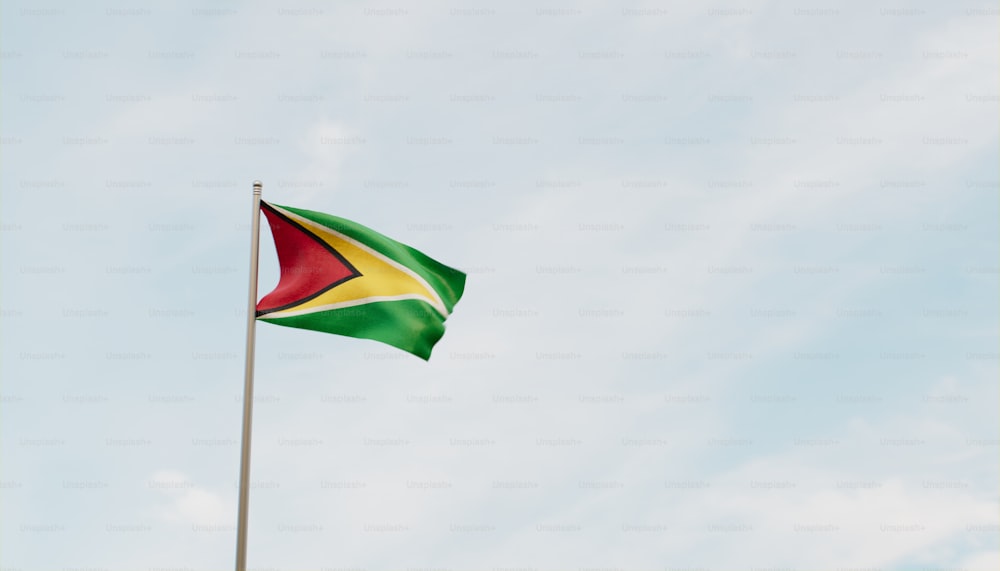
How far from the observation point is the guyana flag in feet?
41.5

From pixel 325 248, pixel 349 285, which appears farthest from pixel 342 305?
pixel 325 248

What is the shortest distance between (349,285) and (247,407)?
8.27 ft

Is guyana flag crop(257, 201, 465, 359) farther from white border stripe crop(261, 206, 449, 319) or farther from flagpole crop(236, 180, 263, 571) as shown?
flagpole crop(236, 180, 263, 571)

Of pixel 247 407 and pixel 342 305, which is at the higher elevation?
pixel 342 305

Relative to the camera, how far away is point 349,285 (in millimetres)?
12977

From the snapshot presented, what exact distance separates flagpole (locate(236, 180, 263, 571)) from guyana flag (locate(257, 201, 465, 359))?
0.68 m

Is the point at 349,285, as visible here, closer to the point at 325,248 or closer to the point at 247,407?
the point at 325,248

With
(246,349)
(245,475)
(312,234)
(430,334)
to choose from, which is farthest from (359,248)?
(245,475)


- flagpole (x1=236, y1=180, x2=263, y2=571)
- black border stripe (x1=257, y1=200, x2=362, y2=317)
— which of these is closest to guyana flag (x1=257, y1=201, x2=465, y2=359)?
black border stripe (x1=257, y1=200, x2=362, y2=317)

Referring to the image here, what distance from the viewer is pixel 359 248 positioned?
13273 millimetres

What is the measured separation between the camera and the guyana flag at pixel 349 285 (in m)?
12.6

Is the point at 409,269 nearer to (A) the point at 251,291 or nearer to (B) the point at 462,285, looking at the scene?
(B) the point at 462,285

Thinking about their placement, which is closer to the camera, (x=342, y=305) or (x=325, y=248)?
(x=342, y=305)

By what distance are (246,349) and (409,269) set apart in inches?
113
